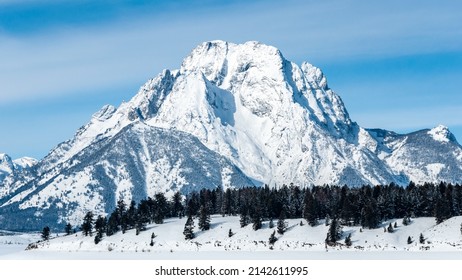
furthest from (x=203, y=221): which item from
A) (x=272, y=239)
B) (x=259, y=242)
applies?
(x=272, y=239)

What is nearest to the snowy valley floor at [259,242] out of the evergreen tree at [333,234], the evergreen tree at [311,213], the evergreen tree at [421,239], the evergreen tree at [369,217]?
the evergreen tree at [421,239]

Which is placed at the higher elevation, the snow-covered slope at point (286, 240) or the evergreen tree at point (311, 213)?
the evergreen tree at point (311, 213)

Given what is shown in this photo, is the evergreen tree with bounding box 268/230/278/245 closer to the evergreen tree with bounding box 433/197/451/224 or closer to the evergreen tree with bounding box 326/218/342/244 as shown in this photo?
the evergreen tree with bounding box 326/218/342/244

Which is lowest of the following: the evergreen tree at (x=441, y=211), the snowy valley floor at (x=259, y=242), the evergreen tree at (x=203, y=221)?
the snowy valley floor at (x=259, y=242)

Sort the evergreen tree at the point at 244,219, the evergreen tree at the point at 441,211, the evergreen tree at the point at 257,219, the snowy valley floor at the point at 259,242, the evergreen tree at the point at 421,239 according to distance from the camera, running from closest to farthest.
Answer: the snowy valley floor at the point at 259,242 → the evergreen tree at the point at 421,239 → the evergreen tree at the point at 441,211 → the evergreen tree at the point at 257,219 → the evergreen tree at the point at 244,219

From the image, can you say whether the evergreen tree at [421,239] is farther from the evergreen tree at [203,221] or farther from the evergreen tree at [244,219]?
the evergreen tree at [203,221]

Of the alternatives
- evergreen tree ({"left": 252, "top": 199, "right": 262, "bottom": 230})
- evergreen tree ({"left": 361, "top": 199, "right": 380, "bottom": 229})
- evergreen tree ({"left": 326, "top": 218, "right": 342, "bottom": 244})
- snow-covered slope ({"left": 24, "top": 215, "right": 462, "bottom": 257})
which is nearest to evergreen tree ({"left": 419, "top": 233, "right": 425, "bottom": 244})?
snow-covered slope ({"left": 24, "top": 215, "right": 462, "bottom": 257})

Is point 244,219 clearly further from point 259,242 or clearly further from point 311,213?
point 259,242

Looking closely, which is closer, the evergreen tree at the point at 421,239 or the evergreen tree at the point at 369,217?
the evergreen tree at the point at 421,239

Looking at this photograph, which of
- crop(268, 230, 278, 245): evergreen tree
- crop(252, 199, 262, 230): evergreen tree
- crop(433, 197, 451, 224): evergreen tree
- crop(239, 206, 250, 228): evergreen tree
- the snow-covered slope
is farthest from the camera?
crop(239, 206, 250, 228): evergreen tree

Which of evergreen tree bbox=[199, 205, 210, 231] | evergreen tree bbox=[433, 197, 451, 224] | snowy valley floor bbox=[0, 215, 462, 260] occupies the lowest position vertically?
snowy valley floor bbox=[0, 215, 462, 260]
